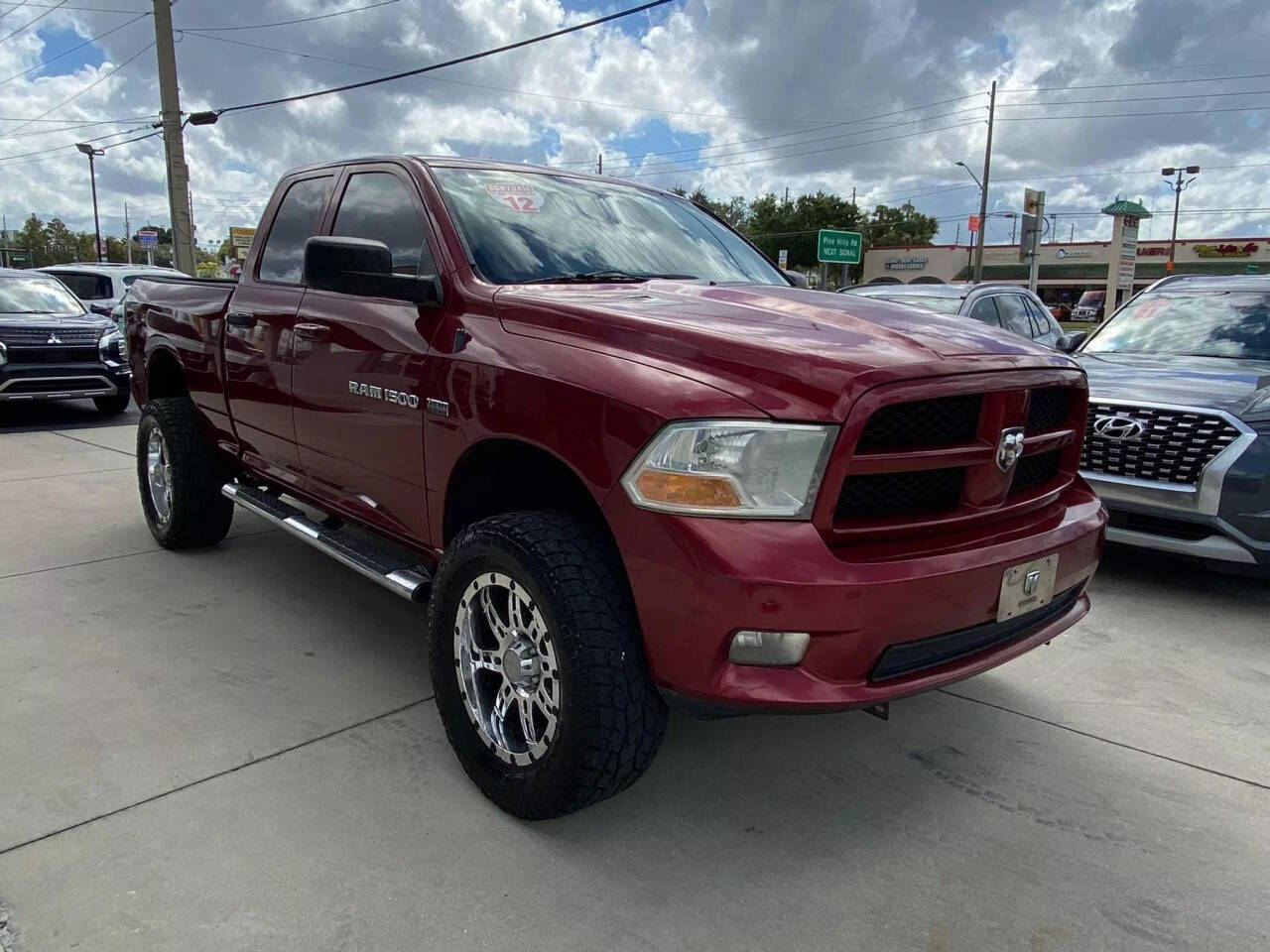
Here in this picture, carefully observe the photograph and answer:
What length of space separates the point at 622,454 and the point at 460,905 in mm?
1199

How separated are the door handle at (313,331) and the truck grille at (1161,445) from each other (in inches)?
143

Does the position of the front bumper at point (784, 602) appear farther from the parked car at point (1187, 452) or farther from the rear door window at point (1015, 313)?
the rear door window at point (1015, 313)

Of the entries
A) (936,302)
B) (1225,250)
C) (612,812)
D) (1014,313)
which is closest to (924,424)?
(612,812)

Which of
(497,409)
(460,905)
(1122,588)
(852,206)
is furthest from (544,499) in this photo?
(852,206)

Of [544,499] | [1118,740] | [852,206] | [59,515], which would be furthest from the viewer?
[852,206]

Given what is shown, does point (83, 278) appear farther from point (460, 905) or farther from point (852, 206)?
point (852, 206)

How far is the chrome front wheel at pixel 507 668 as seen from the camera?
2475 mm

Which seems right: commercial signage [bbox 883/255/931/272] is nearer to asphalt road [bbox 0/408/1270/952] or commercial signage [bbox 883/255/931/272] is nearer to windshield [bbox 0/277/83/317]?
windshield [bbox 0/277/83/317]

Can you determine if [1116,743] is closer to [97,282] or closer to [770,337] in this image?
[770,337]

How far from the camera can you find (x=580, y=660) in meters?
2.27

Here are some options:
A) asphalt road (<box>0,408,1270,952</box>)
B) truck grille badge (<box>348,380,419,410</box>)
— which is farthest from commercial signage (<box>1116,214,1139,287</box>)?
truck grille badge (<box>348,380,419,410</box>)

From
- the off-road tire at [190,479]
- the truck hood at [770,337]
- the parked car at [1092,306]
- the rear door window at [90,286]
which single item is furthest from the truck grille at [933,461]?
the parked car at [1092,306]

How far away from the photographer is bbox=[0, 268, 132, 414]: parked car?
9633 millimetres

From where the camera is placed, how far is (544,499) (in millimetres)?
2875
